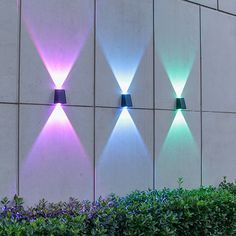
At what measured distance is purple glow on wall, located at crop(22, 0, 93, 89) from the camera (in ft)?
23.2

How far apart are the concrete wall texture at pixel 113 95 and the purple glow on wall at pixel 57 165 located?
0.02m

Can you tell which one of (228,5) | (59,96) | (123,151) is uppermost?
(228,5)

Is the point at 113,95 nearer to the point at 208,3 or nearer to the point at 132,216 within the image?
the point at 132,216

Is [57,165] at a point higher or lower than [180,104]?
lower

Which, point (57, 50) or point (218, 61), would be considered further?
point (218, 61)

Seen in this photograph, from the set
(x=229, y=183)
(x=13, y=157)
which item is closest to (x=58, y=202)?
(x=13, y=157)

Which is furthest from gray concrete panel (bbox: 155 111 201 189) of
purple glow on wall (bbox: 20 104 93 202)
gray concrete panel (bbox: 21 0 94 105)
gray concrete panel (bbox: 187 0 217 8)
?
gray concrete panel (bbox: 187 0 217 8)

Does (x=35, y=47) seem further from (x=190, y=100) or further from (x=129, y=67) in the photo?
(x=190, y=100)

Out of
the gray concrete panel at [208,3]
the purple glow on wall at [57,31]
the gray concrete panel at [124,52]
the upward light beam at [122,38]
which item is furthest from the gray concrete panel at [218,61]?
the purple glow on wall at [57,31]

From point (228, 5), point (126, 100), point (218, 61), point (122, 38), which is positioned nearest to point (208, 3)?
point (228, 5)

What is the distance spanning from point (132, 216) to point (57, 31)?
3.11 m

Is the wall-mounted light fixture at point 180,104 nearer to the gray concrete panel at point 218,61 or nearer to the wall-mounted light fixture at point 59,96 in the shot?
the gray concrete panel at point 218,61

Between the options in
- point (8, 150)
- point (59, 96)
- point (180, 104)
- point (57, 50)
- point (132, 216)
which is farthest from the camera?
point (180, 104)

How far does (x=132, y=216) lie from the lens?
21.4 ft
